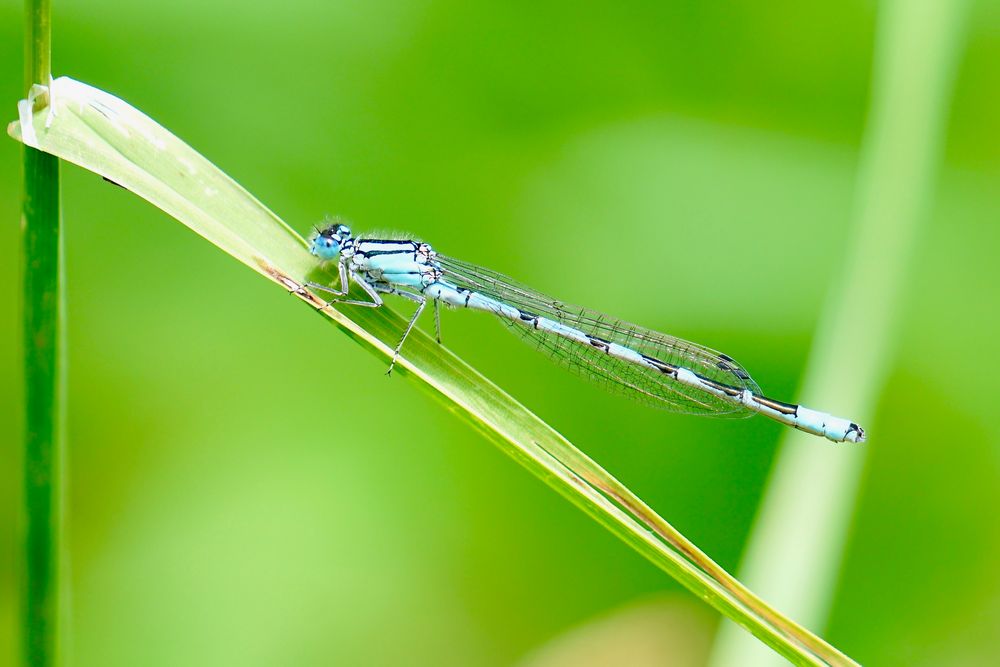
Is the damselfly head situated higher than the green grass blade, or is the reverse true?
the damselfly head

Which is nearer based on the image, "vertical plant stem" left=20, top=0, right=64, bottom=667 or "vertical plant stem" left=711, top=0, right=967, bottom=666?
"vertical plant stem" left=20, top=0, right=64, bottom=667

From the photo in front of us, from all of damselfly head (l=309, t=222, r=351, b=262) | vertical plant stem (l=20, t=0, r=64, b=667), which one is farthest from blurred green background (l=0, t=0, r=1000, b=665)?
vertical plant stem (l=20, t=0, r=64, b=667)

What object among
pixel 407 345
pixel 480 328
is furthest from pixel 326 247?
pixel 480 328

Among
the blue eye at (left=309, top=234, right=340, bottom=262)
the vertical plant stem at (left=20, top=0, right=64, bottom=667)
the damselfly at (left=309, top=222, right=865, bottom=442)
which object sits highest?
the damselfly at (left=309, top=222, right=865, bottom=442)

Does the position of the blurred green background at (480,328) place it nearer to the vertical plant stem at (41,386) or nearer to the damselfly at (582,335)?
the damselfly at (582,335)

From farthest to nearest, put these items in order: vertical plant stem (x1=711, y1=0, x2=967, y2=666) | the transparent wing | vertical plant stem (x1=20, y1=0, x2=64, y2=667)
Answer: the transparent wing < vertical plant stem (x1=711, y1=0, x2=967, y2=666) < vertical plant stem (x1=20, y1=0, x2=64, y2=667)

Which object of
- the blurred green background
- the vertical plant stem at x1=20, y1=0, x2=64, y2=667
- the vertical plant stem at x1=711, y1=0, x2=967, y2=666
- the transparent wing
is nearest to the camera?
the vertical plant stem at x1=20, y1=0, x2=64, y2=667

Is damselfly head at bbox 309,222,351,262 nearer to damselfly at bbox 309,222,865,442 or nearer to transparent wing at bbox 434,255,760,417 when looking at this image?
damselfly at bbox 309,222,865,442

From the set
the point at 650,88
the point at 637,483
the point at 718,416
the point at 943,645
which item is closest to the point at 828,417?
the point at 718,416

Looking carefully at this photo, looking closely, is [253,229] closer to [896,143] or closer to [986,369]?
[896,143]

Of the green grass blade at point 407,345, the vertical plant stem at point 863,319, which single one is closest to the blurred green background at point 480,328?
the vertical plant stem at point 863,319
